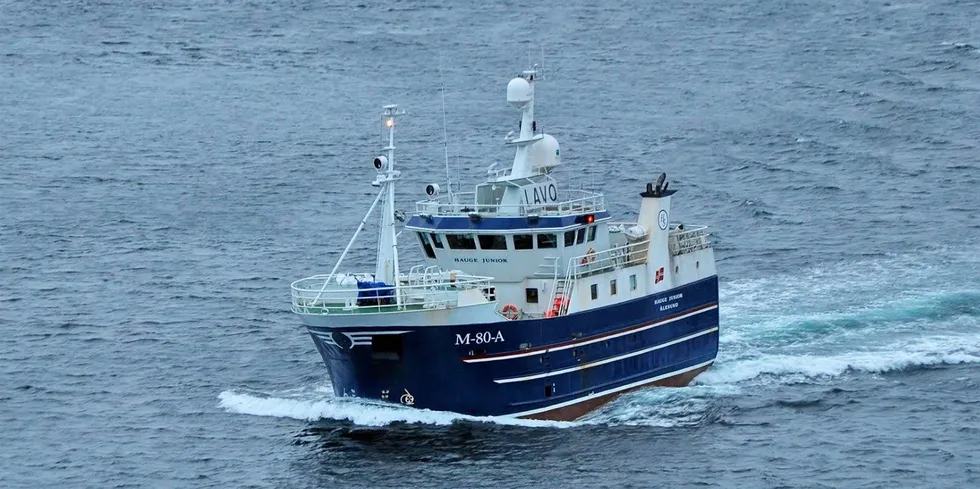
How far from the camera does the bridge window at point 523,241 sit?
55000mm

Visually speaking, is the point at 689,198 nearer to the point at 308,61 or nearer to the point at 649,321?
the point at 649,321

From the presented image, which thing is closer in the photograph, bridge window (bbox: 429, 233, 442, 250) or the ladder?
the ladder

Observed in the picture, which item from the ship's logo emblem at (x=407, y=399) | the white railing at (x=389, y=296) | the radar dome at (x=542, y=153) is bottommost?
the ship's logo emblem at (x=407, y=399)

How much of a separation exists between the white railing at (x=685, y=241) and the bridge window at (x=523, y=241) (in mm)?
6258

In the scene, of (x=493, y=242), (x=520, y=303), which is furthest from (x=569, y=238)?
(x=520, y=303)

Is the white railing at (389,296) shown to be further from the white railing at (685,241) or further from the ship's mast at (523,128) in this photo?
the white railing at (685,241)

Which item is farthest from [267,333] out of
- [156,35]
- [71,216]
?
[156,35]

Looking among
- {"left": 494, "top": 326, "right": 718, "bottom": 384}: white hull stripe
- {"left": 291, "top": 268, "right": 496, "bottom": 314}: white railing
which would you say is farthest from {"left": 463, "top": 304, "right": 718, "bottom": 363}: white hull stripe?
{"left": 291, "top": 268, "right": 496, "bottom": 314}: white railing

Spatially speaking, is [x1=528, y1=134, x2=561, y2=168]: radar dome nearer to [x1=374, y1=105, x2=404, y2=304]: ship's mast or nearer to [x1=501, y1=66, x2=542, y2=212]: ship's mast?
[x1=501, y1=66, x2=542, y2=212]: ship's mast

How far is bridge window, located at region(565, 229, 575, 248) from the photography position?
5562 cm

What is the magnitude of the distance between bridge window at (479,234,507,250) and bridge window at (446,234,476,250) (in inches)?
12.4

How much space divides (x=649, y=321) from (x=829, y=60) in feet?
168

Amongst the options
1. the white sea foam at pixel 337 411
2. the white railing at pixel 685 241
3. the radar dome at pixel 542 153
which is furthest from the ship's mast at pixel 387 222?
the white railing at pixel 685 241

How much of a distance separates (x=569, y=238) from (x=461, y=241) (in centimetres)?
343
